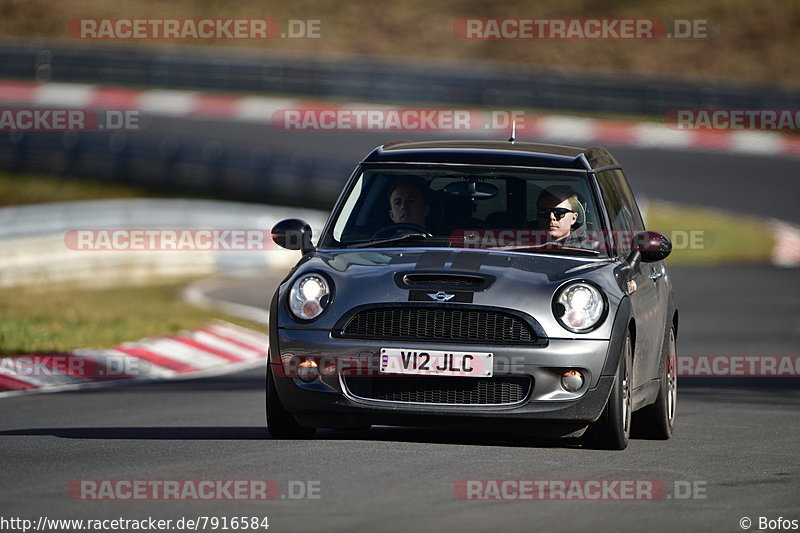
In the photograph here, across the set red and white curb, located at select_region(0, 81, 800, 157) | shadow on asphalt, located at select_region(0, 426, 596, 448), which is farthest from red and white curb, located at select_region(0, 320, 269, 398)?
red and white curb, located at select_region(0, 81, 800, 157)

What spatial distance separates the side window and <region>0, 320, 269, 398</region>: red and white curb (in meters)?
4.86

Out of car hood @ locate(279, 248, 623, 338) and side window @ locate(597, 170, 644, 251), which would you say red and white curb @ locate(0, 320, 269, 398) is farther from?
side window @ locate(597, 170, 644, 251)

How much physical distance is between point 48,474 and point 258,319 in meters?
10.6

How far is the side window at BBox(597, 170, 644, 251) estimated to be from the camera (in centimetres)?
875

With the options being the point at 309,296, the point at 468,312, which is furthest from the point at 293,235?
the point at 468,312

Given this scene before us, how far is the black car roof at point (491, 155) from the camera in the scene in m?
8.68

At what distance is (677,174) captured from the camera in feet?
105

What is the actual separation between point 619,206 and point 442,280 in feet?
6.04

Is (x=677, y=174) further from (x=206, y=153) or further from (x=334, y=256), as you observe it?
(x=334, y=256)

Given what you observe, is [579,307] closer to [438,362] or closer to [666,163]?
[438,362]

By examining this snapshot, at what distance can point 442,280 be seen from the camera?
7.75 m

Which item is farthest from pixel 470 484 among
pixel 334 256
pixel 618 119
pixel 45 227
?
pixel 618 119

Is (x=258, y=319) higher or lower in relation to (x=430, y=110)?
lower

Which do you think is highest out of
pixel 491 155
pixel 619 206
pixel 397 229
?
pixel 491 155
